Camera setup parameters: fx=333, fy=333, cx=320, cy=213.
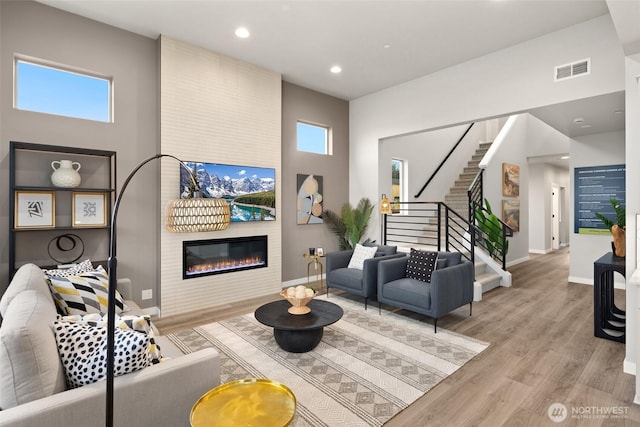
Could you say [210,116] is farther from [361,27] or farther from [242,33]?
[361,27]

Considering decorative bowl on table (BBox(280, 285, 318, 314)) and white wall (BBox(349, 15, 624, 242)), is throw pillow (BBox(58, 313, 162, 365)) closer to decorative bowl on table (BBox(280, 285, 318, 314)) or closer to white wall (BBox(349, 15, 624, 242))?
decorative bowl on table (BBox(280, 285, 318, 314))

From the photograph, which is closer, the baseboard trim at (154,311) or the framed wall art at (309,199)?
the baseboard trim at (154,311)

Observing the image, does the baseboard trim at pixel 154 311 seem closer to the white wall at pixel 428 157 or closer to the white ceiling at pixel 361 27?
the white ceiling at pixel 361 27

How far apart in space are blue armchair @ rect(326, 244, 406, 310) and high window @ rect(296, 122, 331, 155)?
7.17 feet

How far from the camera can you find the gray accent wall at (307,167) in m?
5.77

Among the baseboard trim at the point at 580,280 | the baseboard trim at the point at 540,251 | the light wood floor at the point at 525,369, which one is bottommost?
the light wood floor at the point at 525,369

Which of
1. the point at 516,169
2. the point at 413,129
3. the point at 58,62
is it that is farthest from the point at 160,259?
the point at 516,169

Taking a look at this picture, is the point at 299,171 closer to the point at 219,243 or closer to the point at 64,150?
the point at 219,243

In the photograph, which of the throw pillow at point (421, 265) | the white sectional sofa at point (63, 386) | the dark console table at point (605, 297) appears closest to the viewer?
the white sectional sofa at point (63, 386)

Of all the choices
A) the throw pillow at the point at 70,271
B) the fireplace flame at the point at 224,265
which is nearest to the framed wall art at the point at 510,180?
the fireplace flame at the point at 224,265

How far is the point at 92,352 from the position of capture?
5.07 ft

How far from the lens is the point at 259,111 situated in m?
5.20

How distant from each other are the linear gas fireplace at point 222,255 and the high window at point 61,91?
1.92 meters

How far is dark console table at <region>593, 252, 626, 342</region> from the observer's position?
3428mm
